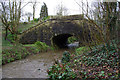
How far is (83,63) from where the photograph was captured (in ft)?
17.4

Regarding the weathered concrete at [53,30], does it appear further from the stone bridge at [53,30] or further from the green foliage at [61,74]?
the green foliage at [61,74]

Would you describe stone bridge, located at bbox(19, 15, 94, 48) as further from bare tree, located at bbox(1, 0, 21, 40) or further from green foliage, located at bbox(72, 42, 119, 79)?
green foliage, located at bbox(72, 42, 119, 79)

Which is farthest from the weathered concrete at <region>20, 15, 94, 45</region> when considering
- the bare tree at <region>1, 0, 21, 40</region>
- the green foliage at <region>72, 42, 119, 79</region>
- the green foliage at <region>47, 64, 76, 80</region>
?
the green foliage at <region>47, 64, 76, 80</region>

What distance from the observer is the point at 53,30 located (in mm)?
13758

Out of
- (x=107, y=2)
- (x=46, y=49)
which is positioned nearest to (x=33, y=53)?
(x=46, y=49)

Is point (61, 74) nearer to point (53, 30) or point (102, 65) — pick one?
point (102, 65)

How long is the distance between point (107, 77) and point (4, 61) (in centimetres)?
643

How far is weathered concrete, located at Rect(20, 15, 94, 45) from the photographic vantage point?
1333 cm

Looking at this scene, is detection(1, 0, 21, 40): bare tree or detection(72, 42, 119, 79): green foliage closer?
detection(72, 42, 119, 79): green foliage

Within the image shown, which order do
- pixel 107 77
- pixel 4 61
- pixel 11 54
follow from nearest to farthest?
pixel 107 77 < pixel 4 61 < pixel 11 54

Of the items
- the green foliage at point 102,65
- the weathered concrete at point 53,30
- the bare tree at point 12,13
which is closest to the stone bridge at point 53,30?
the weathered concrete at point 53,30

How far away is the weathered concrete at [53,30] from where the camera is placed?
43.7 ft

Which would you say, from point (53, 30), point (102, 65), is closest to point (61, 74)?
point (102, 65)

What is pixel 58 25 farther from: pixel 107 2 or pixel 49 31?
pixel 107 2
